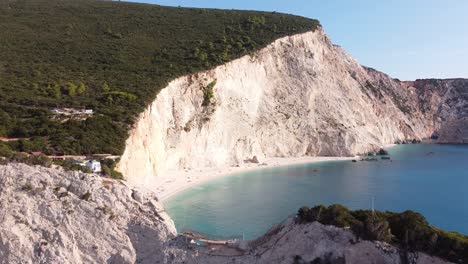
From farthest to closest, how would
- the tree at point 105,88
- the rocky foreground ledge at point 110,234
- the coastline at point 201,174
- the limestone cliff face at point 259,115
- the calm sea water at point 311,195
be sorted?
1. the limestone cliff face at point 259,115
2. the tree at point 105,88
3. the coastline at point 201,174
4. the calm sea water at point 311,195
5. the rocky foreground ledge at point 110,234

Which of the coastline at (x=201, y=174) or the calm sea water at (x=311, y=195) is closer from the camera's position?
the calm sea water at (x=311, y=195)

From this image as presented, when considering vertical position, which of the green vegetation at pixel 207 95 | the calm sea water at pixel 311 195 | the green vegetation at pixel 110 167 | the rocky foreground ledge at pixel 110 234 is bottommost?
the calm sea water at pixel 311 195

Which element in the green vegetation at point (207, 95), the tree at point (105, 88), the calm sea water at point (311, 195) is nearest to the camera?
the calm sea water at point (311, 195)

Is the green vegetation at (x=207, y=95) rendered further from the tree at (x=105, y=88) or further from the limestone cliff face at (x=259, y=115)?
the tree at (x=105, y=88)

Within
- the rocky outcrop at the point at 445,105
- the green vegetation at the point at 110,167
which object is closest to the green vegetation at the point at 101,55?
the green vegetation at the point at 110,167

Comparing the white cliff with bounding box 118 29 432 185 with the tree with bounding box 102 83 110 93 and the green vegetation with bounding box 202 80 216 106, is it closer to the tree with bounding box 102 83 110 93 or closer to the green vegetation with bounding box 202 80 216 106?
the green vegetation with bounding box 202 80 216 106

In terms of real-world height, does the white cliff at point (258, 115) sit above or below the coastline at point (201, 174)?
above

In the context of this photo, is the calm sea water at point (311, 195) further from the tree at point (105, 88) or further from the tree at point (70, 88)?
the tree at point (70, 88)

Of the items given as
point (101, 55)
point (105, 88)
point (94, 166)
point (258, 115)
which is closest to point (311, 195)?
point (94, 166)

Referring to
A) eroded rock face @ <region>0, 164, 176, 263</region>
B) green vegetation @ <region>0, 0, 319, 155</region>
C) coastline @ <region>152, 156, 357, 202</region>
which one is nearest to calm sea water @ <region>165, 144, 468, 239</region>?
coastline @ <region>152, 156, 357, 202</region>
